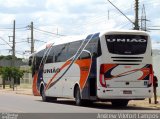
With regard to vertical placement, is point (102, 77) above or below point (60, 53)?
below

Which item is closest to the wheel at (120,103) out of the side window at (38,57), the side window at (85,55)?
the side window at (85,55)

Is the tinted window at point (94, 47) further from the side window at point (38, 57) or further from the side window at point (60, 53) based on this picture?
the side window at point (38, 57)

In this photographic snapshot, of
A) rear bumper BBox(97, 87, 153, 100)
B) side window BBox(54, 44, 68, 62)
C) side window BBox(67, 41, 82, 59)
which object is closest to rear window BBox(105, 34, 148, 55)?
rear bumper BBox(97, 87, 153, 100)

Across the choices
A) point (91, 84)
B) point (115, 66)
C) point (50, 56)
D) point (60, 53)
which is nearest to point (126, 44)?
point (115, 66)

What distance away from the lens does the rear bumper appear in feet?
80.5

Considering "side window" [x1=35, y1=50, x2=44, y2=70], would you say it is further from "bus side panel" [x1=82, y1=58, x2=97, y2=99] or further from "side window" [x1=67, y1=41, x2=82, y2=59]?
"bus side panel" [x1=82, y1=58, x2=97, y2=99]

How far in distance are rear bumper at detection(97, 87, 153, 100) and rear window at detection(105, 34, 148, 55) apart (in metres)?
1.73

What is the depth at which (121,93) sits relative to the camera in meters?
24.7

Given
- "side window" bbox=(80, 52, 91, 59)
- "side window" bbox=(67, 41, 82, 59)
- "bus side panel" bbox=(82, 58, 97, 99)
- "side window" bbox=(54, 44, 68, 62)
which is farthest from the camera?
"side window" bbox=(54, 44, 68, 62)

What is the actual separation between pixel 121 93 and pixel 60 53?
6.11 metres

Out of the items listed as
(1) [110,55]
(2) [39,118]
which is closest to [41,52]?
(1) [110,55]

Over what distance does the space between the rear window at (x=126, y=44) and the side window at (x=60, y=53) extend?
466cm

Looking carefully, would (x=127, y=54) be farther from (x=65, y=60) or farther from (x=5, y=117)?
(x=5, y=117)

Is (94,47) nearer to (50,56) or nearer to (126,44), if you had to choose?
(126,44)
